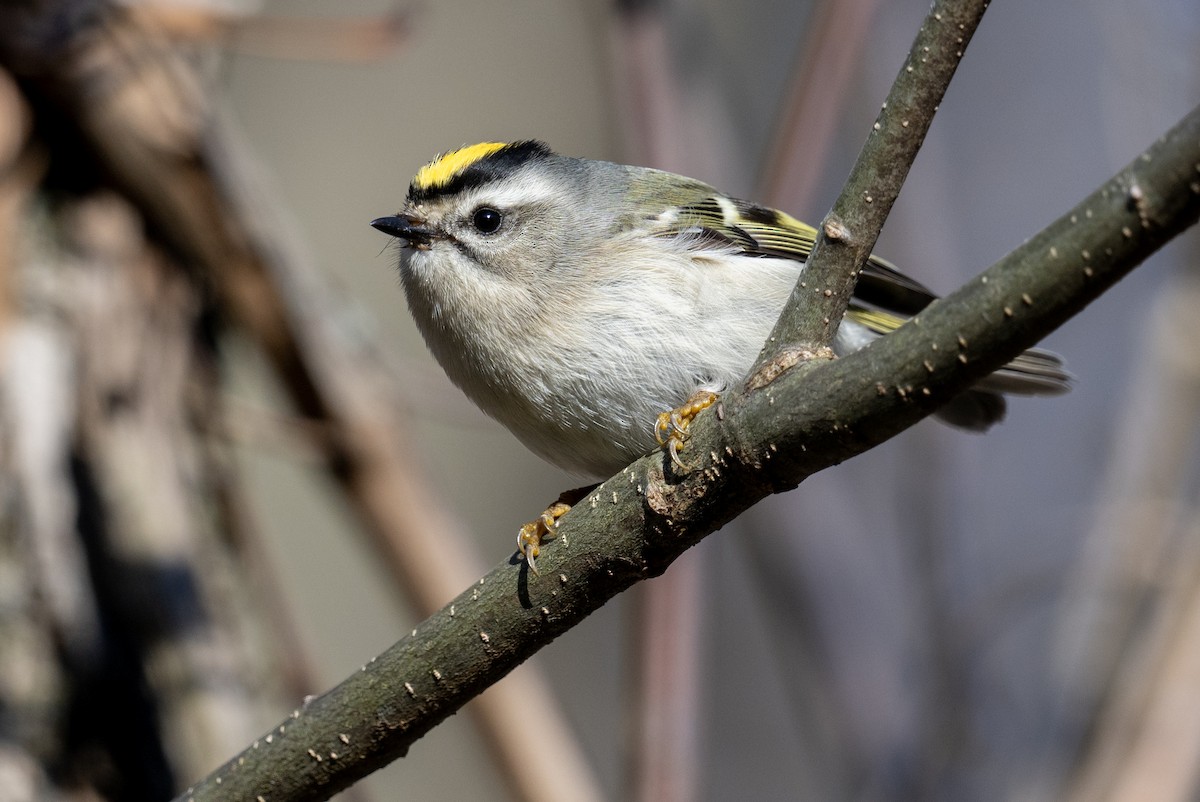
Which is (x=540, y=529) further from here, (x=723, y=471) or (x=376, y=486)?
(x=376, y=486)

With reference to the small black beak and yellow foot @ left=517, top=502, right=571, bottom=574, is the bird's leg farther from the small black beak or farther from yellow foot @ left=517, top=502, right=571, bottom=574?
the small black beak

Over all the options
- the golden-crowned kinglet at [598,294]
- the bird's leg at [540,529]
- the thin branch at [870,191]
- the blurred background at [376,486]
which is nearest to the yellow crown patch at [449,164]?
the golden-crowned kinglet at [598,294]

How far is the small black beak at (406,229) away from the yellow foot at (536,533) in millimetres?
631

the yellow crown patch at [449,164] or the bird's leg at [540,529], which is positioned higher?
the yellow crown patch at [449,164]

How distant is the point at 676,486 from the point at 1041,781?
6.62 ft

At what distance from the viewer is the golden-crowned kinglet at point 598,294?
6.97 ft

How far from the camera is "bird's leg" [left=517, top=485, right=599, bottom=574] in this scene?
1.54 metres

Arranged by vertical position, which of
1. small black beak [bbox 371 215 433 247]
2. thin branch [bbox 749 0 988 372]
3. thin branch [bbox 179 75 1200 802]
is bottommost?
thin branch [bbox 179 75 1200 802]

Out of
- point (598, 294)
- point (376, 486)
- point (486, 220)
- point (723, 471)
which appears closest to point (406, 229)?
point (486, 220)

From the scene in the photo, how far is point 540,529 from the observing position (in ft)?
6.35

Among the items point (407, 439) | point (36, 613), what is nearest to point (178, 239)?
point (407, 439)

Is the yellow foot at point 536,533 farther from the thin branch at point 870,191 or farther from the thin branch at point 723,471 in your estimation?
the thin branch at point 870,191

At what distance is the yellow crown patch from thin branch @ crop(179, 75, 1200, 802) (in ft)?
3.57

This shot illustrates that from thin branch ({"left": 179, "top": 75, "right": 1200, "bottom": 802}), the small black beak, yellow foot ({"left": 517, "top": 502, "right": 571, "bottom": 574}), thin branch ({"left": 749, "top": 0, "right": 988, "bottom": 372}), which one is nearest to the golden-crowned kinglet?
the small black beak
